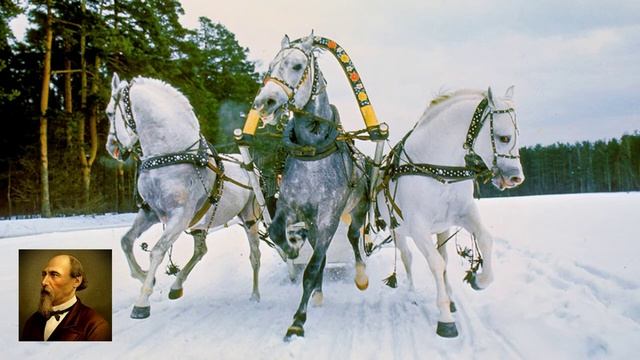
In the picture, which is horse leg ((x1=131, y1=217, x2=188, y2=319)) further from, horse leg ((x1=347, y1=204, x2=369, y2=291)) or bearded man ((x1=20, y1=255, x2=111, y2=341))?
horse leg ((x1=347, y1=204, x2=369, y2=291))

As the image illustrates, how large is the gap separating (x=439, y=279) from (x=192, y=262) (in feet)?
6.89

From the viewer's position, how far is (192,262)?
12.4ft

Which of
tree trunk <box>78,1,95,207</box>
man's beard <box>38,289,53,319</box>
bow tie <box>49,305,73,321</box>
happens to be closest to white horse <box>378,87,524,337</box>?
bow tie <box>49,305,73,321</box>

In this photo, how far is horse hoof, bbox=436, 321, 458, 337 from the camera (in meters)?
2.67

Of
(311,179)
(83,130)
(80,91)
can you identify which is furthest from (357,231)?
(80,91)

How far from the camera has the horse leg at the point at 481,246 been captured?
2.94 metres

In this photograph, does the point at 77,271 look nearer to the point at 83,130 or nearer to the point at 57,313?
the point at 57,313

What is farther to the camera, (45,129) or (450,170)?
(45,129)

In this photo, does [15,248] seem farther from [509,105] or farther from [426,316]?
[509,105]

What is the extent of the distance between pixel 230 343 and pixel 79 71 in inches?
106

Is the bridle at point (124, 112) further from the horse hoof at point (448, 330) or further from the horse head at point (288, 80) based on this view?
the horse hoof at point (448, 330)

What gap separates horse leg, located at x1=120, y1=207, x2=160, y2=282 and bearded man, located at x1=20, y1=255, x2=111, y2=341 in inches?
20.6

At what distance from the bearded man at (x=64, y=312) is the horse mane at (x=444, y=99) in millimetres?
2568

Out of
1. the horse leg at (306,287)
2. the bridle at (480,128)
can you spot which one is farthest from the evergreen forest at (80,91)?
the horse leg at (306,287)
